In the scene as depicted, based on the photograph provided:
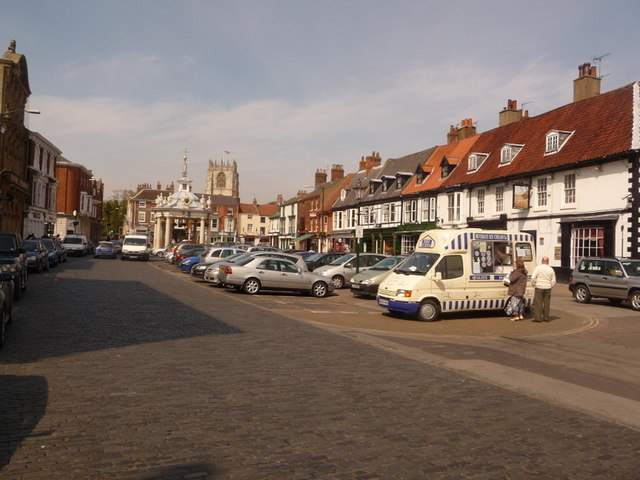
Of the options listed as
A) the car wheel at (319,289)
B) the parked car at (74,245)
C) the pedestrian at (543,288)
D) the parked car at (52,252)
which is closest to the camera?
the pedestrian at (543,288)

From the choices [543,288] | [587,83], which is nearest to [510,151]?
[587,83]

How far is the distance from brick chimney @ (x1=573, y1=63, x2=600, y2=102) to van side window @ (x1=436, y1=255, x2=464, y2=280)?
22.6 meters

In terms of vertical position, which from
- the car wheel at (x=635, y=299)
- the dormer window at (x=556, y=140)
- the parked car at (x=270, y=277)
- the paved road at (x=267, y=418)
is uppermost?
the dormer window at (x=556, y=140)

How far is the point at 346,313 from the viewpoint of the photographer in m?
16.1

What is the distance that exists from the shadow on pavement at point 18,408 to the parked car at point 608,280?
1829 centimetres

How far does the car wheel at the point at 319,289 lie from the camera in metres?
21.0

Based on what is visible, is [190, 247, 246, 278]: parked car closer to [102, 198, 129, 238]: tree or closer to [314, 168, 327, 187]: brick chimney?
[314, 168, 327, 187]: brick chimney

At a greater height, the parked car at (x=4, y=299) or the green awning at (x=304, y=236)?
the green awning at (x=304, y=236)

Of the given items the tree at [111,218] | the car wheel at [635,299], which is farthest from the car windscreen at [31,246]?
the tree at [111,218]

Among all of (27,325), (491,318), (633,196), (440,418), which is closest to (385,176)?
(633,196)

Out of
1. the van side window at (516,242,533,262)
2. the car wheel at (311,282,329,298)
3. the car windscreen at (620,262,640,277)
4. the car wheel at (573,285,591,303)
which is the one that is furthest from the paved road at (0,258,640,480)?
the car wheel at (573,285,591,303)

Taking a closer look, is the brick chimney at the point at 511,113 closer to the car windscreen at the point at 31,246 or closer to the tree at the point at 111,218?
the car windscreen at the point at 31,246

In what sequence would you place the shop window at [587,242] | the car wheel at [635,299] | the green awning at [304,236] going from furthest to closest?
the green awning at [304,236] → the shop window at [587,242] → the car wheel at [635,299]

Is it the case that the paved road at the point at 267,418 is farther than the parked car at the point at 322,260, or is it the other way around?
the parked car at the point at 322,260
